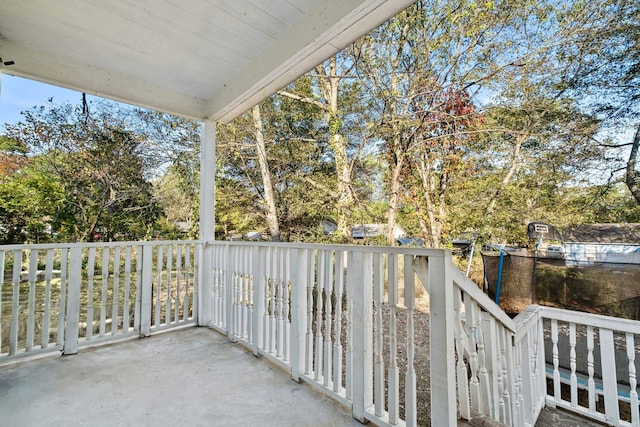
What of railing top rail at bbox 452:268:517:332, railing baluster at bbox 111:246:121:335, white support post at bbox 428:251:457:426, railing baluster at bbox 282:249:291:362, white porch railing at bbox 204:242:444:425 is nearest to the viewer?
white support post at bbox 428:251:457:426

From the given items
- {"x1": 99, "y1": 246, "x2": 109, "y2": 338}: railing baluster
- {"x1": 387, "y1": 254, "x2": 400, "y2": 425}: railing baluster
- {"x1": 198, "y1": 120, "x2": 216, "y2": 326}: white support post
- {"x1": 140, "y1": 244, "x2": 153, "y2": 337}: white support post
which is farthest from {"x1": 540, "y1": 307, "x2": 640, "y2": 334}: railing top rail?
{"x1": 99, "y1": 246, "x2": 109, "y2": 338}: railing baluster

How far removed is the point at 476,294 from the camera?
123cm

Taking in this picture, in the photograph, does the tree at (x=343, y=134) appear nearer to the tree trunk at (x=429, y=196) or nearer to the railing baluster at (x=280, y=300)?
the tree trunk at (x=429, y=196)

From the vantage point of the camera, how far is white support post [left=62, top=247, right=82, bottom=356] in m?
2.15

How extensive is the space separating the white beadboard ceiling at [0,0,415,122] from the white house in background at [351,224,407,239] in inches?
131

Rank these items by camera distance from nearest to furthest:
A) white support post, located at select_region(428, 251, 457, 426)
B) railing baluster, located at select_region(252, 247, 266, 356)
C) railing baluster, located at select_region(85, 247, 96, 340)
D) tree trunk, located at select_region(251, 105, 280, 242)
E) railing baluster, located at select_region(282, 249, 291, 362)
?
white support post, located at select_region(428, 251, 457, 426)
railing baluster, located at select_region(282, 249, 291, 362)
railing baluster, located at select_region(252, 247, 266, 356)
railing baluster, located at select_region(85, 247, 96, 340)
tree trunk, located at select_region(251, 105, 280, 242)

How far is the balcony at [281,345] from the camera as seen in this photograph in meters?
1.27

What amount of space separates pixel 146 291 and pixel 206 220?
2.81ft

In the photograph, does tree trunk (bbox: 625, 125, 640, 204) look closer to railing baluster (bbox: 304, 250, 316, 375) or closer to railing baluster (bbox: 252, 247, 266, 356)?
railing baluster (bbox: 304, 250, 316, 375)

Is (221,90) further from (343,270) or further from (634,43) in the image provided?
(634,43)

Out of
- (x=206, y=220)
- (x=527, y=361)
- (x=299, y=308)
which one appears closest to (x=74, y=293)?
(x=206, y=220)

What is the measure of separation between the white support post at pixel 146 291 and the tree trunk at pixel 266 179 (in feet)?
11.6

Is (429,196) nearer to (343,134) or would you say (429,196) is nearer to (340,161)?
(340,161)

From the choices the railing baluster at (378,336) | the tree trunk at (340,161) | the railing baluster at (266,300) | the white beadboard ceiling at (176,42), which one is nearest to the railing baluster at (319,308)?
the railing baluster at (378,336)
